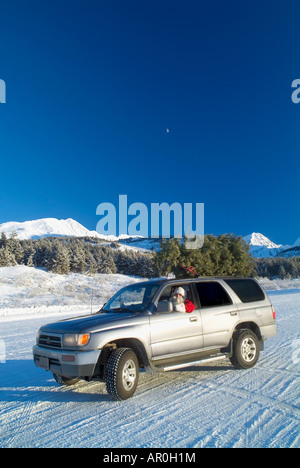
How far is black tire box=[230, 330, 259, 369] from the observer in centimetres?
632

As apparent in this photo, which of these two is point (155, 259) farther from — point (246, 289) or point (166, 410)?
point (166, 410)

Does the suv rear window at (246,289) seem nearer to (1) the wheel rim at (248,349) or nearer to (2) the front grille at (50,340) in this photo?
(1) the wheel rim at (248,349)

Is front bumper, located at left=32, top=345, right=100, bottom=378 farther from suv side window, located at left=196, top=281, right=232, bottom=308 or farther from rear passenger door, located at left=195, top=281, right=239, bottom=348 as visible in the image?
suv side window, located at left=196, top=281, right=232, bottom=308

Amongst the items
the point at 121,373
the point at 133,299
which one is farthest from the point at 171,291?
the point at 121,373

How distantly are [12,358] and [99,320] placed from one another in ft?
13.3

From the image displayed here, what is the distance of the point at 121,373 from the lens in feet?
15.8

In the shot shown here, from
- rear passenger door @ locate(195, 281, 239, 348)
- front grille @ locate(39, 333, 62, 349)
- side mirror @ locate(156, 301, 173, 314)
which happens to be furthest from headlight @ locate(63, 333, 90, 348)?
rear passenger door @ locate(195, 281, 239, 348)

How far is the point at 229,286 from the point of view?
22.5 feet

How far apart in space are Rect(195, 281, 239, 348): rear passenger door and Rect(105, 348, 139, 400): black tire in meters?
1.52

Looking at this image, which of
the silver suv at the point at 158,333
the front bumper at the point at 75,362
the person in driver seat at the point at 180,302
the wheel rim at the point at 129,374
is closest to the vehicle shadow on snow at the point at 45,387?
the silver suv at the point at 158,333

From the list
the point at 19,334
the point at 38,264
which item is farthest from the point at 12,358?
the point at 38,264

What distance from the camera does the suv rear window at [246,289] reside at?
273 inches

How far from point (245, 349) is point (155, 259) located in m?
28.7
